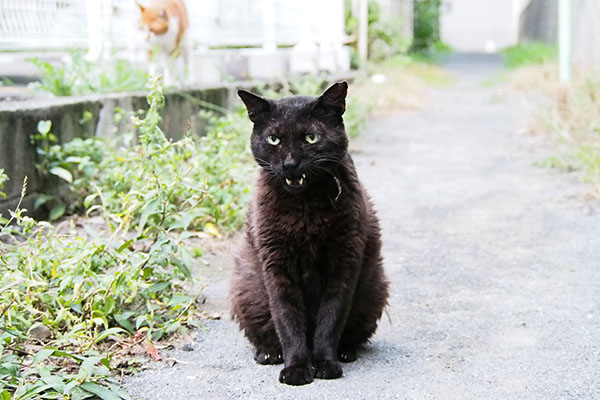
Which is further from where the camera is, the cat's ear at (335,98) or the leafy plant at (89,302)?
the cat's ear at (335,98)

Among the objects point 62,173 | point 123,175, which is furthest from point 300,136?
point 62,173

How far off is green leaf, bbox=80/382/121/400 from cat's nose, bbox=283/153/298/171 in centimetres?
87

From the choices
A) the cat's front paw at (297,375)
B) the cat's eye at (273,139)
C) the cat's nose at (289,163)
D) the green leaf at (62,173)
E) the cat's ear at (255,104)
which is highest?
the cat's ear at (255,104)

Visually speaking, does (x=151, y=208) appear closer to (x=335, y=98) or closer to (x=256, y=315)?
(x=256, y=315)

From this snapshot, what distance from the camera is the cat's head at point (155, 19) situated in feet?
20.4

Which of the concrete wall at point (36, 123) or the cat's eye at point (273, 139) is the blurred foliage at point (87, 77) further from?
the cat's eye at point (273, 139)

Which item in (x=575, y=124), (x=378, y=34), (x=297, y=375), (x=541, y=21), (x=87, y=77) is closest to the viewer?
(x=297, y=375)

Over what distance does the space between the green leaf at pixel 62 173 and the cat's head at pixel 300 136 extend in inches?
71.9

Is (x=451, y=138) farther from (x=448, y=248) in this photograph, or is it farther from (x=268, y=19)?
(x=448, y=248)

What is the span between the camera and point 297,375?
2662mm

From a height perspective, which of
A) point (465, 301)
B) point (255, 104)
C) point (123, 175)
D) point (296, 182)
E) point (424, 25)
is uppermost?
point (255, 104)

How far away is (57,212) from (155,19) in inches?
88.5

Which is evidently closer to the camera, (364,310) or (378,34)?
(364,310)

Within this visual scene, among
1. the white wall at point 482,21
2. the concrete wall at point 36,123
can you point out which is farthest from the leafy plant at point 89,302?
the white wall at point 482,21
